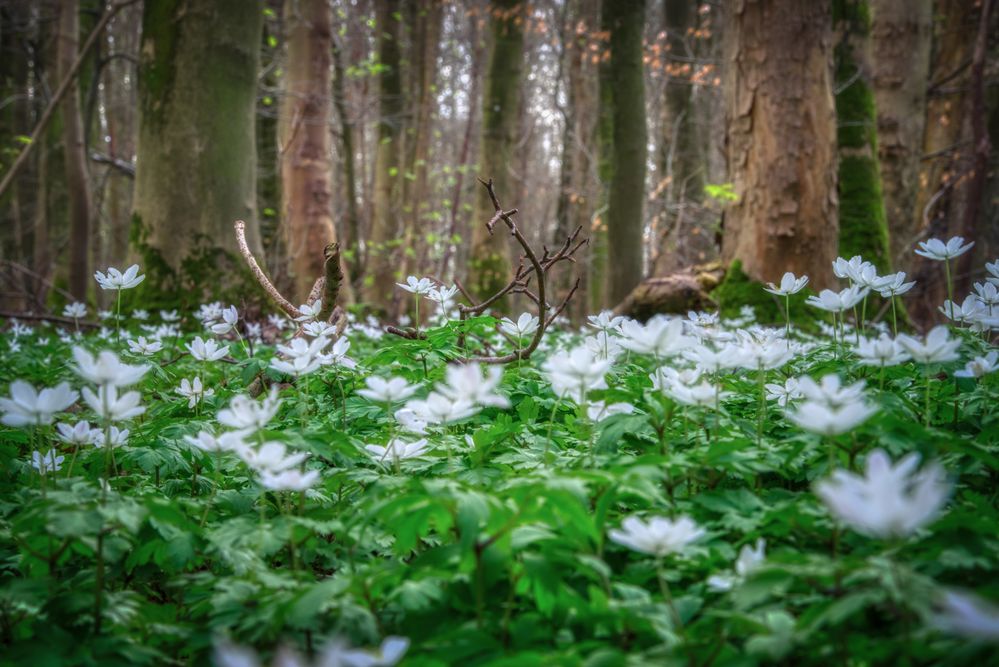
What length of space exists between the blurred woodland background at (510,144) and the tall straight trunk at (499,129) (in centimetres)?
3

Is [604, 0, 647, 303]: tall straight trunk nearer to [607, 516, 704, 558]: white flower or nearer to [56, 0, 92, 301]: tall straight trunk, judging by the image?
[56, 0, 92, 301]: tall straight trunk

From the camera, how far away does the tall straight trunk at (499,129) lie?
1038 centimetres

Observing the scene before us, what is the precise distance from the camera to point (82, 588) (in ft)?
4.93

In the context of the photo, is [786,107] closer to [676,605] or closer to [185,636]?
[676,605]

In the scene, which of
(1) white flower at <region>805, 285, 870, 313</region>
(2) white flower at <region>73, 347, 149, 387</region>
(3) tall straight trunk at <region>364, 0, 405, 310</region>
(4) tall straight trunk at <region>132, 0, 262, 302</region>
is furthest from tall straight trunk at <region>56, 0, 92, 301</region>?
(1) white flower at <region>805, 285, 870, 313</region>

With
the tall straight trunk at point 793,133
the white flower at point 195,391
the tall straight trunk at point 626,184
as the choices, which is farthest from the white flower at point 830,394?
the tall straight trunk at point 626,184

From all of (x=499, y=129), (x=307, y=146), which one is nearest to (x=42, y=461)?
(x=307, y=146)

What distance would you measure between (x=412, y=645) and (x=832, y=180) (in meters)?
6.48

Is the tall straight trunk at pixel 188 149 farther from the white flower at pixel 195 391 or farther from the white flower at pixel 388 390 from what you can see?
the white flower at pixel 388 390

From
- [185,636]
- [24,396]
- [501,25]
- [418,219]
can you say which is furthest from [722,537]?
[418,219]

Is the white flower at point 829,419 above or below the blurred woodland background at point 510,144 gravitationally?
below

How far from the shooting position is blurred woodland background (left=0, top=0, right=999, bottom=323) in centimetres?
585

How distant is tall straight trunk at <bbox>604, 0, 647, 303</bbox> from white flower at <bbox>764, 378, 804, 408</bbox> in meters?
7.29

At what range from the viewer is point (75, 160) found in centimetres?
803
